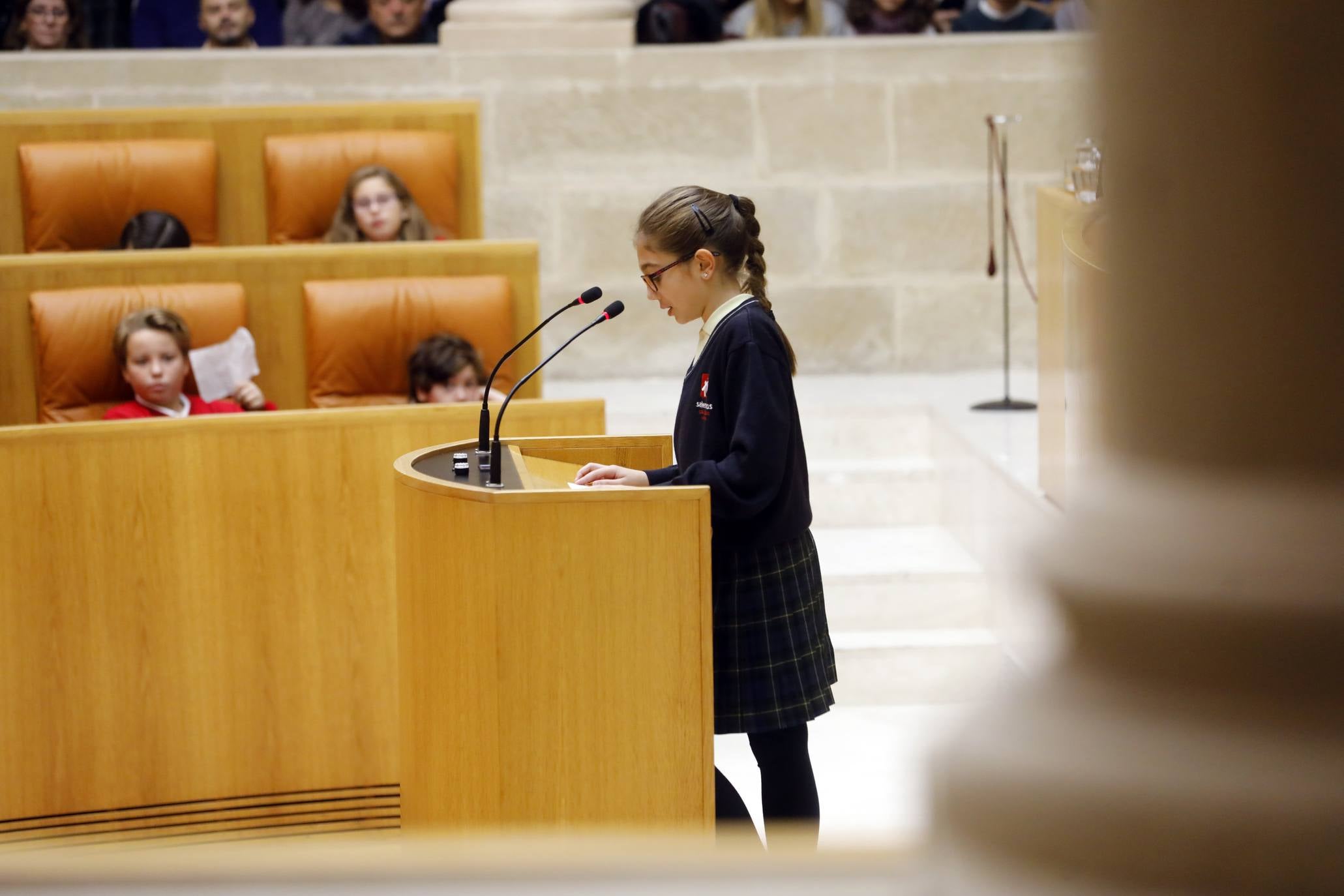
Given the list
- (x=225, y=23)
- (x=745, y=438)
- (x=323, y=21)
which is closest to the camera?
(x=745, y=438)

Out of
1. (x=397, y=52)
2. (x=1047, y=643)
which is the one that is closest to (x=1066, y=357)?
(x=397, y=52)

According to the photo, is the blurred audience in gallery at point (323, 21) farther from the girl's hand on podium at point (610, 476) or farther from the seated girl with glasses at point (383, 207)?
the girl's hand on podium at point (610, 476)

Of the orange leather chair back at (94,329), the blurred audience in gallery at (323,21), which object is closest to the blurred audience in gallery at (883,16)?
the blurred audience in gallery at (323,21)

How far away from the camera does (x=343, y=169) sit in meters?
5.20

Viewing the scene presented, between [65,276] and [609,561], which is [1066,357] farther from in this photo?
[65,276]

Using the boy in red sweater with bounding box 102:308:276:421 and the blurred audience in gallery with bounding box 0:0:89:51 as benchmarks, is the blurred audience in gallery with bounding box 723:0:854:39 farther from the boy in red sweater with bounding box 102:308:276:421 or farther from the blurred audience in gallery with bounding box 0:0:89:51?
the boy in red sweater with bounding box 102:308:276:421

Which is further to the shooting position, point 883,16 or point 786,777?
point 883,16

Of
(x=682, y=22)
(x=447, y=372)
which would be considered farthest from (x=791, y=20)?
(x=447, y=372)

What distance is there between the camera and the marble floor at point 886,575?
3809mm

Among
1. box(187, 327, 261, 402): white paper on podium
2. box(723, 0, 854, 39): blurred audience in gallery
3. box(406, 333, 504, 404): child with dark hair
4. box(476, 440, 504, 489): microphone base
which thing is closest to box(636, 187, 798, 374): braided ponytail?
box(476, 440, 504, 489): microphone base

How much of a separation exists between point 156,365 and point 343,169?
148cm

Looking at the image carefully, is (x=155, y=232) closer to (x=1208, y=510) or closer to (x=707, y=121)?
(x=707, y=121)

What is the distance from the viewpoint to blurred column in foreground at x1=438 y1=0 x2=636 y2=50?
6113 millimetres

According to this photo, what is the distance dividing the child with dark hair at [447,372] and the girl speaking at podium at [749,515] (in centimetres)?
162
